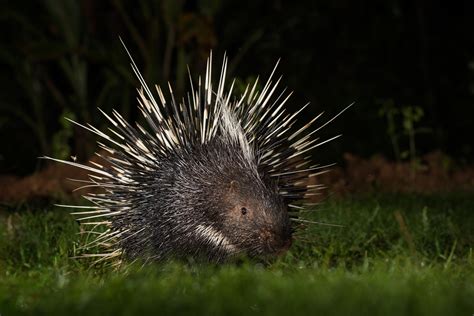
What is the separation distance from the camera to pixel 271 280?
355 centimetres

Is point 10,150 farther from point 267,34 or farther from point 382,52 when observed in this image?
point 382,52

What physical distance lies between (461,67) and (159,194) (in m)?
10.3

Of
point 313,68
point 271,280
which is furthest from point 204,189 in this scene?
point 313,68

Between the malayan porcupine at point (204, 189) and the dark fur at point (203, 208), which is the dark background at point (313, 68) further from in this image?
the dark fur at point (203, 208)

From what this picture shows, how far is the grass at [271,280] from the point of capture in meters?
3.02

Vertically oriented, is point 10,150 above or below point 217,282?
above

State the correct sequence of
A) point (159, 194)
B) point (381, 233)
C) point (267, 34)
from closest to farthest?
point (159, 194), point (381, 233), point (267, 34)

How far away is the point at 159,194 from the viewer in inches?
188

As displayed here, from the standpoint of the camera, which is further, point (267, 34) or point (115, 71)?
point (267, 34)

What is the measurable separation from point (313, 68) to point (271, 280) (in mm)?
10832

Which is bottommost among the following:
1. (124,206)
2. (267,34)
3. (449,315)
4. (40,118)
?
(449,315)

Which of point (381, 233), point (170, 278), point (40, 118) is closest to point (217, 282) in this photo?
point (170, 278)

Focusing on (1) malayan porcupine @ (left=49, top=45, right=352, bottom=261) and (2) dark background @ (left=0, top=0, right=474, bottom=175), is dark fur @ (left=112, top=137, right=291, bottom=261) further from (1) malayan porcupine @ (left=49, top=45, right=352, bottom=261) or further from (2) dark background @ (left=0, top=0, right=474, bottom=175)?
(2) dark background @ (left=0, top=0, right=474, bottom=175)

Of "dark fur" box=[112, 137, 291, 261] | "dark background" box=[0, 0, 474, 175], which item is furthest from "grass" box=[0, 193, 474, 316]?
"dark background" box=[0, 0, 474, 175]
